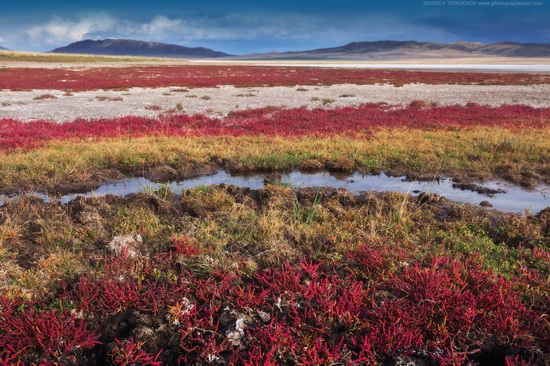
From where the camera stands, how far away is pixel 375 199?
8602 millimetres

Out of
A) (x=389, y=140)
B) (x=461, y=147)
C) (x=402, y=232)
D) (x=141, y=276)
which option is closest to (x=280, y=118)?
(x=389, y=140)

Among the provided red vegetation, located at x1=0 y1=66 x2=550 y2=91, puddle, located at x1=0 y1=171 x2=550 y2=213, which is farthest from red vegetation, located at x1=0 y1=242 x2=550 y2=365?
red vegetation, located at x1=0 y1=66 x2=550 y2=91

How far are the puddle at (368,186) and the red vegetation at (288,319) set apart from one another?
182 inches

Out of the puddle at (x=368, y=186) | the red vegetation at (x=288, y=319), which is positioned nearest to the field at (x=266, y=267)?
the red vegetation at (x=288, y=319)

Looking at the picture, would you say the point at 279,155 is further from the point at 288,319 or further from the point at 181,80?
the point at 181,80

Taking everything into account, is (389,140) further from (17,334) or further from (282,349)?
(17,334)

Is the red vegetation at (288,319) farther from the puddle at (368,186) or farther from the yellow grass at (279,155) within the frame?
the yellow grass at (279,155)

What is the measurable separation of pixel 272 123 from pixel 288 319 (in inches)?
607

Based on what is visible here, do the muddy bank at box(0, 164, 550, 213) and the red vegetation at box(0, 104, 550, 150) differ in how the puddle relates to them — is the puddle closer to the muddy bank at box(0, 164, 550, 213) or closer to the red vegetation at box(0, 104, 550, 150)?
the muddy bank at box(0, 164, 550, 213)

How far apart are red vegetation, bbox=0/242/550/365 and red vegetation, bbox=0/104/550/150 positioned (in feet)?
37.4

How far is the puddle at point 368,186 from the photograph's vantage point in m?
9.45

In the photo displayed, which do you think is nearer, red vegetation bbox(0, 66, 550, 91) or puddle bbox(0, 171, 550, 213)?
puddle bbox(0, 171, 550, 213)

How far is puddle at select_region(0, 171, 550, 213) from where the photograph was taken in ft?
31.0

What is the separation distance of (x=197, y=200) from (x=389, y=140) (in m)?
9.31
